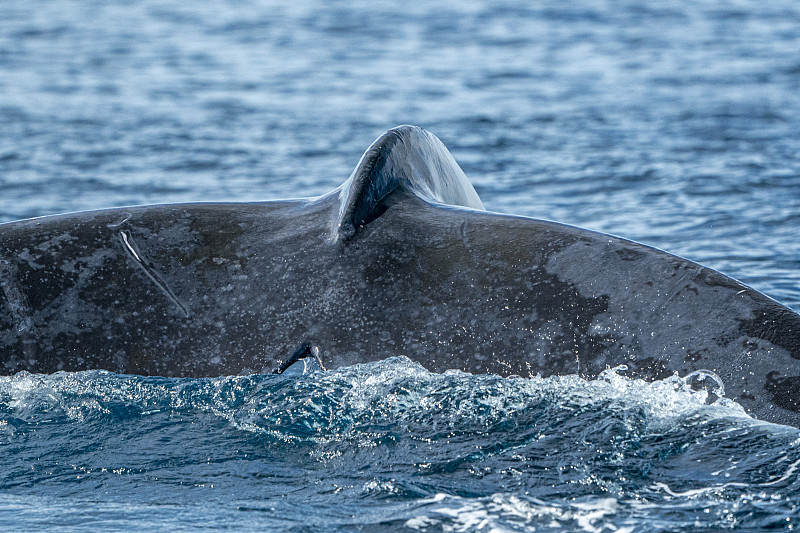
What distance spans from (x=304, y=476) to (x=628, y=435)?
1065 mm

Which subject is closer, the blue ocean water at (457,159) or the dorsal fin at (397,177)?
the blue ocean water at (457,159)

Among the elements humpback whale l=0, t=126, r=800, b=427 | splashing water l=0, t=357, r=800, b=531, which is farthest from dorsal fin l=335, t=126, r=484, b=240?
splashing water l=0, t=357, r=800, b=531

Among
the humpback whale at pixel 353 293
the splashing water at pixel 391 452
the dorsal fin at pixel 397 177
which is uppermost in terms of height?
the dorsal fin at pixel 397 177

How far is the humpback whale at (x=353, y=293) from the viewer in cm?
367

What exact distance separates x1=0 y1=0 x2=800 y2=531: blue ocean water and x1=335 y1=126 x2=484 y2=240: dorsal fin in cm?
61

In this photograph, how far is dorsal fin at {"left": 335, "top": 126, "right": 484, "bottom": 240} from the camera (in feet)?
13.5

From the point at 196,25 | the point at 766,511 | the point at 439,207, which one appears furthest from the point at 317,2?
the point at 766,511

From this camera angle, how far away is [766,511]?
320 centimetres

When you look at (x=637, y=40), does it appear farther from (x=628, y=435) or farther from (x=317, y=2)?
(x=628, y=435)

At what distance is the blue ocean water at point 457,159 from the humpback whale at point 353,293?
10 centimetres

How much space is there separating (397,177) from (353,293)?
0.63 meters

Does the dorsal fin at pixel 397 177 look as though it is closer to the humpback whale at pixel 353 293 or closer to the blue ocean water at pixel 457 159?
the humpback whale at pixel 353 293

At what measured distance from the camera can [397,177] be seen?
14.3 ft

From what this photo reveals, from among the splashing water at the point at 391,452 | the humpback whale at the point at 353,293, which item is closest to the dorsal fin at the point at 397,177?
the humpback whale at the point at 353,293
